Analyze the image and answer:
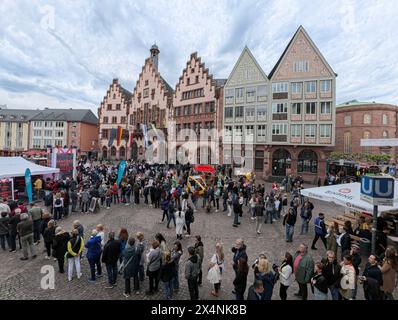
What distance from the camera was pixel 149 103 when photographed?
148 feet

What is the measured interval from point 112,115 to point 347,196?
50.8 metres

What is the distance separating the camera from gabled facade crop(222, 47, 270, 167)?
3103 centimetres

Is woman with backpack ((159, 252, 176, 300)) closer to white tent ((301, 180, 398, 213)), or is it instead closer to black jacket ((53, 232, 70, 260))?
black jacket ((53, 232, 70, 260))

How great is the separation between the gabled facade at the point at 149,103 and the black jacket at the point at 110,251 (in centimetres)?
3696

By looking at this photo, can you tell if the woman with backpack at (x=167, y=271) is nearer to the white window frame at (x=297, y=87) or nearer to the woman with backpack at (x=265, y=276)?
the woman with backpack at (x=265, y=276)

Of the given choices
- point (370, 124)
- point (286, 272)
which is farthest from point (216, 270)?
point (370, 124)

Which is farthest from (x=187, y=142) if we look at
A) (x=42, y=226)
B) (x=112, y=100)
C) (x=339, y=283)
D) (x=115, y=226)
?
(x=339, y=283)

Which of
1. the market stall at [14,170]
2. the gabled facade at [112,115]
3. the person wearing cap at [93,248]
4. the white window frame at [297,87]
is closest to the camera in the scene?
the person wearing cap at [93,248]

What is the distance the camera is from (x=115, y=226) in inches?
433

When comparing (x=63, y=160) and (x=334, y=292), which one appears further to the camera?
(x=63, y=160)

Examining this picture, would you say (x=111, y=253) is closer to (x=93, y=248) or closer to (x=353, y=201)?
(x=93, y=248)

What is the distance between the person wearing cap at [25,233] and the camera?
7.31 metres

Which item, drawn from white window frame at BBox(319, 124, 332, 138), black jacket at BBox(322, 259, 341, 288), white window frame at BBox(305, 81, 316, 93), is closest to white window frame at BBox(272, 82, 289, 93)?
white window frame at BBox(305, 81, 316, 93)

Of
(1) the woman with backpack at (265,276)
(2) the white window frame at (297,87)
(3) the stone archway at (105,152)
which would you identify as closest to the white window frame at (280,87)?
(2) the white window frame at (297,87)
